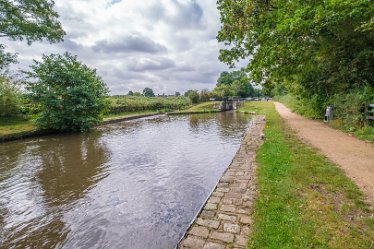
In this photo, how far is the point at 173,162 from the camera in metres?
7.48

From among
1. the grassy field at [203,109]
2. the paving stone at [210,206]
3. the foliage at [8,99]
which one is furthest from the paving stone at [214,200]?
the grassy field at [203,109]

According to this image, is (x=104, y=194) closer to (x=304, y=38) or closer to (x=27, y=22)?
(x=304, y=38)

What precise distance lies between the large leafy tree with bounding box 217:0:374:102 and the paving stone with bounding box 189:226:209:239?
5.32 meters

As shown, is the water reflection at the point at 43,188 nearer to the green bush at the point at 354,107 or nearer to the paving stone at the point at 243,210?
the paving stone at the point at 243,210

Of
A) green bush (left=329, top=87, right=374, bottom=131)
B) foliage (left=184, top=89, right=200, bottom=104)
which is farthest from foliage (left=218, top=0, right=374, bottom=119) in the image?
foliage (left=184, top=89, right=200, bottom=104)

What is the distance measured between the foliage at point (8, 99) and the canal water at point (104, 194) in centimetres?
987

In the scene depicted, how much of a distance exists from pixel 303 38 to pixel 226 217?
654cm

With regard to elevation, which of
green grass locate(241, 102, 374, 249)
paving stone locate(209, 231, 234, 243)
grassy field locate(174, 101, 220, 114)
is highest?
grassy field locate(174, 101, 220, 114)

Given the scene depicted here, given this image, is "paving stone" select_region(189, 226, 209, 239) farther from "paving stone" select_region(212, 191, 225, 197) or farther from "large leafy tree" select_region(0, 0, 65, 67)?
"large leafy tree" select_region(0, 0, 65, 67)

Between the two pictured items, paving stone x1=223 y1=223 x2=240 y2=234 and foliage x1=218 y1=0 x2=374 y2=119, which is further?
foliage x1=218 y1=0 x2=374 y2=119

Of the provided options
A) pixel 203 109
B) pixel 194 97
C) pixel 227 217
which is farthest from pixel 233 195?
pixel 194 97

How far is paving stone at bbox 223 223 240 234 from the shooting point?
286 cm

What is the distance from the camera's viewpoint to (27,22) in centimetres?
1266

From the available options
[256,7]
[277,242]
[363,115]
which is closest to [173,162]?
[277,242]
